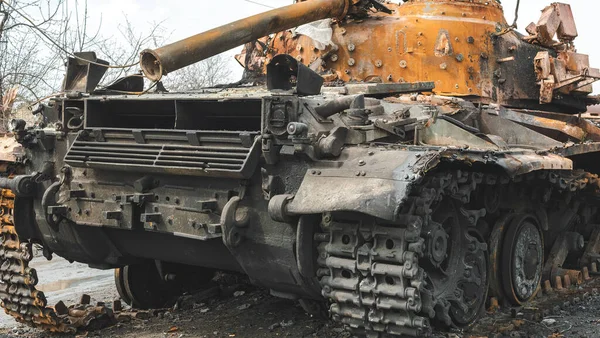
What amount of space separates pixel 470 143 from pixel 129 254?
11.9 ft

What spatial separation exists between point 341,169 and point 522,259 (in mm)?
2997

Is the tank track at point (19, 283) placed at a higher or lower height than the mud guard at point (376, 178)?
lower

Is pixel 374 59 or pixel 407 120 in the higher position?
pixel 374 59

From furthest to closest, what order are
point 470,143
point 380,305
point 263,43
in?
point 263,43 < point 470,143 < point 380,305

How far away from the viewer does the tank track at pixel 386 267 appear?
5434 mm

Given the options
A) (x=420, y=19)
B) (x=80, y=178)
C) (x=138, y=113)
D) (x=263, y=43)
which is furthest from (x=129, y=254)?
(x=420, y=19)

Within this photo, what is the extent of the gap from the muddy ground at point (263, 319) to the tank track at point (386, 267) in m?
0.90

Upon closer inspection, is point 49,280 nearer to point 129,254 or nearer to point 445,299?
point 129,254

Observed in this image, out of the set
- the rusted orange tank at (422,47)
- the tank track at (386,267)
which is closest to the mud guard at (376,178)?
the tank track at (386,267)

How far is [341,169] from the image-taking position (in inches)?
228

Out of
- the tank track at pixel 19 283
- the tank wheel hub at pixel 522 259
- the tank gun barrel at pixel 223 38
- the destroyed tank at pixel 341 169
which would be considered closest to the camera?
the destroyed tank at pixel 341 169

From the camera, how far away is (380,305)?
552cm

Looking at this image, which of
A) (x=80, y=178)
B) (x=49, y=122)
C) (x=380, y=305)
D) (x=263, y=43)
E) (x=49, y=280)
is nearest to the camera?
(x=380, y=305)

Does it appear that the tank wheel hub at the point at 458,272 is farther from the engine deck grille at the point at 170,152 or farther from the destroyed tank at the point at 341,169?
the engine deck grille at the point at 170,152
